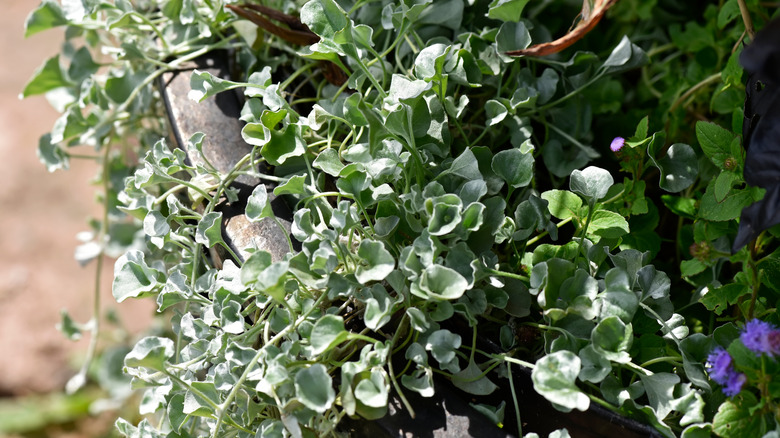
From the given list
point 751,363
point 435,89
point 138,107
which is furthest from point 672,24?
point 138,107

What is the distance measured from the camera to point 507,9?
0.72 m

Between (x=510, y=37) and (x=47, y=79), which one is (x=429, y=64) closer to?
(x=510, y=37)

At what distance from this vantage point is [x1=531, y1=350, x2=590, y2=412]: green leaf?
0.54 m

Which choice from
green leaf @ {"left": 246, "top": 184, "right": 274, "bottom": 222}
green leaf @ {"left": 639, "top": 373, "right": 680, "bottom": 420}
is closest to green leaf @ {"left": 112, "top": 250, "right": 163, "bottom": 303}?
green leaf @ {"left": 246, "top": 184, "right": 274, "bottom": 222}

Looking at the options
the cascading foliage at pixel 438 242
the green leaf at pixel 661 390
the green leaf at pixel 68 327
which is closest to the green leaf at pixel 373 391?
the cascading foliage at pixel 438 242

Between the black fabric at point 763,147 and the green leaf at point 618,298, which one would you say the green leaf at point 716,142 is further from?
the green leaf at point 618,298

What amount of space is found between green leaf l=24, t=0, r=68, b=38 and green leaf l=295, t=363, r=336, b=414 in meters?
0.65

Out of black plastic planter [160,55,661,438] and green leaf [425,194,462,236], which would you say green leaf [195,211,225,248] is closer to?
black plastic planter [160,55,661,438]

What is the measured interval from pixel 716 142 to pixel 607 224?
13 cm

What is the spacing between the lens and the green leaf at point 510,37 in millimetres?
736

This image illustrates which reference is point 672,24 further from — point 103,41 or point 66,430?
point 66,430

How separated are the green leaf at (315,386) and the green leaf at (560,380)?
16cm

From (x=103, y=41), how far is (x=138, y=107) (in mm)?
150

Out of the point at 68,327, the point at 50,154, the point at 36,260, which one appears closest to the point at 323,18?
the point at 50,154
